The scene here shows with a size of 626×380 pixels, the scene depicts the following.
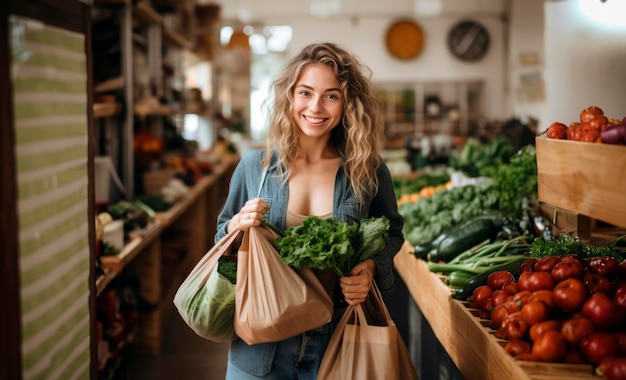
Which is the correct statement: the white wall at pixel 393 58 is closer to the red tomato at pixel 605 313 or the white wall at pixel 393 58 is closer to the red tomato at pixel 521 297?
the red tomato at pixel 521 297

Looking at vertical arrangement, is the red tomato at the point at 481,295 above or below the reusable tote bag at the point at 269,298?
below

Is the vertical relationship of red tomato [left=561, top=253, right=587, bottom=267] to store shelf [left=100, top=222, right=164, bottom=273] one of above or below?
above

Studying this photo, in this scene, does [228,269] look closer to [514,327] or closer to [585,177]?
[514,327]

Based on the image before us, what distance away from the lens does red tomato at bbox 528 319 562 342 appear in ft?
6.58

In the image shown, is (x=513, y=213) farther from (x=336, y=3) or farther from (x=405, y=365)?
(x=336, y=3)

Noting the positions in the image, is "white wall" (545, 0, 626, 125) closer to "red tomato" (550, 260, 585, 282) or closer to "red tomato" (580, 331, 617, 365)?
"red tomato" (550, 260, 585, 282)

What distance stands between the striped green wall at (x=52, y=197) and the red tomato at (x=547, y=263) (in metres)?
1.43

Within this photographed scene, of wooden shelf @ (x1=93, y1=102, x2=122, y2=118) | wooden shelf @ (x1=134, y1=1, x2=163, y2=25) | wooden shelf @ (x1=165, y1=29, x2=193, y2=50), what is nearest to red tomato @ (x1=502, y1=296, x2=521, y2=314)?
wooden shelf @ (x1=93, y1=102, x2=122, y2=118)

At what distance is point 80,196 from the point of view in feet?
7.11

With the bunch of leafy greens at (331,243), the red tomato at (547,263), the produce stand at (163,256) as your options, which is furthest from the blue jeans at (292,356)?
the produce stand at (163,256)

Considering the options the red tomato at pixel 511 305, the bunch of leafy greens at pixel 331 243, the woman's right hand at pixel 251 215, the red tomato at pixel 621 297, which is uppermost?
the woman's right hand at pixel 251 215

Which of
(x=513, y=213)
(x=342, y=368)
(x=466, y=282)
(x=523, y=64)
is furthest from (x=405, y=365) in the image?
(x=523, y=64)

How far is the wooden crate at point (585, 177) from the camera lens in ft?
Result: 6.10

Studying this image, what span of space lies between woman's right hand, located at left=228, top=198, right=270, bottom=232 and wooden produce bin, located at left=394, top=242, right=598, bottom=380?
80 centimetres
